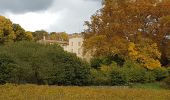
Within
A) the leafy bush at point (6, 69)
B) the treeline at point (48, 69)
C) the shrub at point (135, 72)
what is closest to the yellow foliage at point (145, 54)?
the shrub at point (135, 72)

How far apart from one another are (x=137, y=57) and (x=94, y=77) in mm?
11819

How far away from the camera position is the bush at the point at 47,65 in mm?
48812

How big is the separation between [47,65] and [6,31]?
129 feet

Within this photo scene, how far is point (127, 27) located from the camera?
211 feet

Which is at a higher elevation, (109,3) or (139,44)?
(109,3)

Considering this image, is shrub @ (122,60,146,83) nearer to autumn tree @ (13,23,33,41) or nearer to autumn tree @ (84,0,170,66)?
autumn tree @ (84,0,170,66)

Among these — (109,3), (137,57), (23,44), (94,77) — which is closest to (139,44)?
(137,57)

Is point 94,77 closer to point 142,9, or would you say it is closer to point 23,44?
point 23,44

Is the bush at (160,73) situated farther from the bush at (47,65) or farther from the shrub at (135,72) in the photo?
the bush at (47,65)

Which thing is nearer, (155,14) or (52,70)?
(52,70)

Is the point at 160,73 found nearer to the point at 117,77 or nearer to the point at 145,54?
the point at 145,54

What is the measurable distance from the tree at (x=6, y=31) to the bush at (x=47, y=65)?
3361 cm

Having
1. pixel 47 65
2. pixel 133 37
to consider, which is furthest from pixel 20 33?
pixel 47 65

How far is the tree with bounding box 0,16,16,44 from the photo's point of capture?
86300 millimetres
